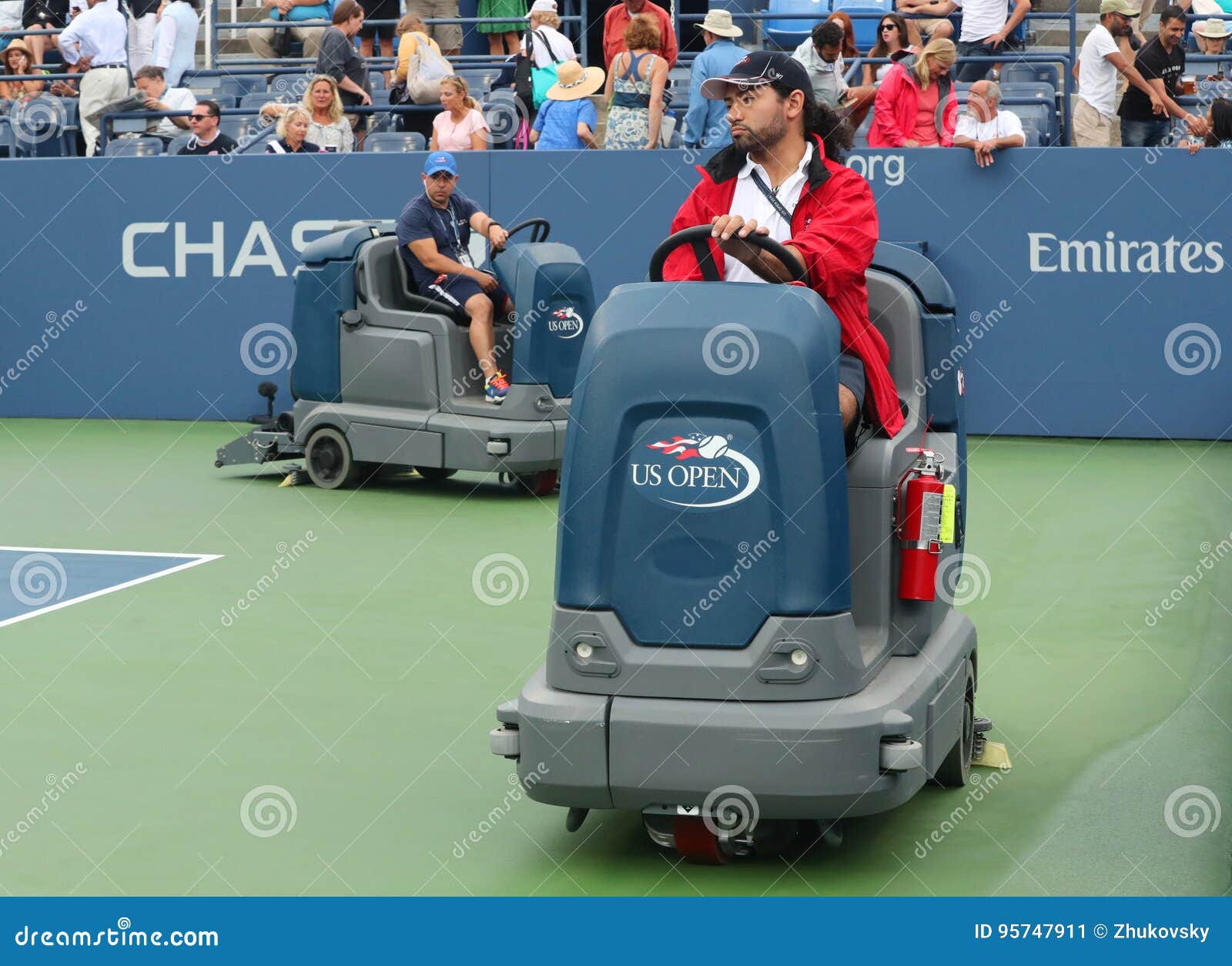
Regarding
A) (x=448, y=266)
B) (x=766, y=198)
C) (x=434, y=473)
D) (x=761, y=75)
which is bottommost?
(x=434, y=473)

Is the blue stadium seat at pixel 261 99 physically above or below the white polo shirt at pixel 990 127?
below

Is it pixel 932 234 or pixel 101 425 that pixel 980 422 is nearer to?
pixel 932 234

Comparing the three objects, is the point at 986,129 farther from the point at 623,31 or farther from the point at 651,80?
the point at 623,31

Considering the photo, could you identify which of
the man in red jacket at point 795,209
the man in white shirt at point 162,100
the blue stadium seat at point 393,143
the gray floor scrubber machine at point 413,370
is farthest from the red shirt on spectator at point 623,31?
the man in red jacket at point 795,209

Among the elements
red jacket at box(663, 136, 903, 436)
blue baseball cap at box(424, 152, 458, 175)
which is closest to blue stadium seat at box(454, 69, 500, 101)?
blue baseball cap at box(424, 152, 458, 175)

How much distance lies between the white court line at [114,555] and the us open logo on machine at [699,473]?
405cm

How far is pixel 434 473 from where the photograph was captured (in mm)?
11320

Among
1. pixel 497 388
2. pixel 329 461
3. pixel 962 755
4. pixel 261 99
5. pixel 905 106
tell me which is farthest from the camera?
pixel 261 99

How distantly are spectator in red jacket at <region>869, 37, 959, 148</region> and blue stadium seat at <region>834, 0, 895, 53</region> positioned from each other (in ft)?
12.1

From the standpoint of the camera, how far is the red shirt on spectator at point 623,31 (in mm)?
13609

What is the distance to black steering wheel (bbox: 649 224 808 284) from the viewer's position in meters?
4.44

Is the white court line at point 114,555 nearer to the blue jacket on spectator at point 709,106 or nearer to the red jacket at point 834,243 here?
the red jacket at point 834,243

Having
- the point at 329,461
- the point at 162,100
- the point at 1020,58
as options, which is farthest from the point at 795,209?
the point at 162,100

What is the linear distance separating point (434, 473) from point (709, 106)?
3.78m
